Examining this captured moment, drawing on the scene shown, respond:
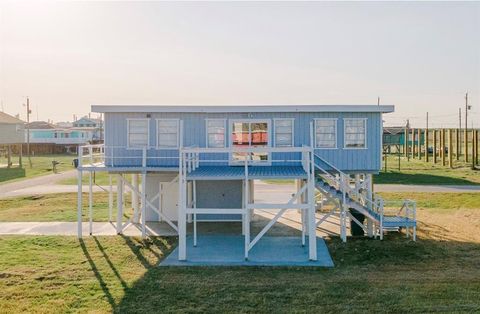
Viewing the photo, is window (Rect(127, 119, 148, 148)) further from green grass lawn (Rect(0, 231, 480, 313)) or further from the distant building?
the distant building

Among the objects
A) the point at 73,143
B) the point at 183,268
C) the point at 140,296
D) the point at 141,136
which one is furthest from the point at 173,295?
the point at 73,143

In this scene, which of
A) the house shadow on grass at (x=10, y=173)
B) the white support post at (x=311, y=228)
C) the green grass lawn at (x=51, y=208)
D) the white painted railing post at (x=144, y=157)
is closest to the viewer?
the white support post at (x=311, y=228)

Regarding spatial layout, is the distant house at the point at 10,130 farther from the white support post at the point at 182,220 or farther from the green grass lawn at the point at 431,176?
the white support post at the point at 182,220

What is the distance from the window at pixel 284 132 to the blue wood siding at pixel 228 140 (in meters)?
0.20

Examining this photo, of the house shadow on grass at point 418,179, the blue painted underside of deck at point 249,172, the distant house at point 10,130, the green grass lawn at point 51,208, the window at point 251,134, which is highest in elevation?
the distant house at point 10,130

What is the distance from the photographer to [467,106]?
55438 mm

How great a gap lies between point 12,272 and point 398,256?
12.1 metres

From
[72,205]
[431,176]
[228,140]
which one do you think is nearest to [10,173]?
[72,205]

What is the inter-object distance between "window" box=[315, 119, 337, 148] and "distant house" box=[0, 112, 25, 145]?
44.7 metres

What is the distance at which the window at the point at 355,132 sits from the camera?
61.7 ft

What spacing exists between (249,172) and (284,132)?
3020 millimetres

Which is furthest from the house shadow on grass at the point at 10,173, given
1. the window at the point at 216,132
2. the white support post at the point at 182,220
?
the white support post at the point at 182,220

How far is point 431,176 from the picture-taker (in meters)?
38.6

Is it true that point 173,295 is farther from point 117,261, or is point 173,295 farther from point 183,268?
point 117,261
